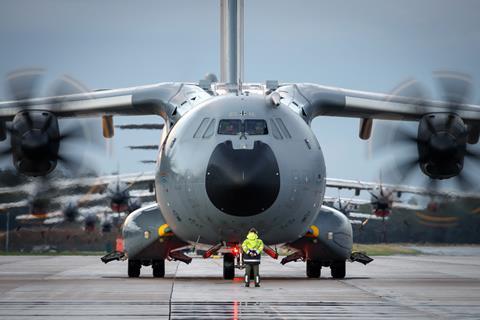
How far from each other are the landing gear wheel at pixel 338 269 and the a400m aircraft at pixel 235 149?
25 mm

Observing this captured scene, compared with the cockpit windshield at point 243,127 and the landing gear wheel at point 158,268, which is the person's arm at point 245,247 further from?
the landing gear wheel at point 158,268

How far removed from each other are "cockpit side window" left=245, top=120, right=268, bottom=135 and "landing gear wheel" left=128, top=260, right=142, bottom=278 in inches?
252

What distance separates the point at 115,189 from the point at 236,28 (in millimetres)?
36718

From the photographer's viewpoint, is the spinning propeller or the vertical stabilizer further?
the vertical stabilizer

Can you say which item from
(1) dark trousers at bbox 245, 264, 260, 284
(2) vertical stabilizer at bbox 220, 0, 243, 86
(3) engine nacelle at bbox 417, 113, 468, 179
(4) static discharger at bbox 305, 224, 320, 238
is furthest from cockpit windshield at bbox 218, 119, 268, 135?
(2) vertical stabilizer at bbox 220, 0, 243, 86

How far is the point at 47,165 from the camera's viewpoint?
21.5 meters

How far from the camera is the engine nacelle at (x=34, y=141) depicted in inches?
830

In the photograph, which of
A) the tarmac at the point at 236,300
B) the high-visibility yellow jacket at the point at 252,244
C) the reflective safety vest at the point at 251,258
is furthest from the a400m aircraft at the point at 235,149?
the tarmac at the point at 236,300

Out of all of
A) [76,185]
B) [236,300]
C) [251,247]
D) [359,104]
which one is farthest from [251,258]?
[76,185]

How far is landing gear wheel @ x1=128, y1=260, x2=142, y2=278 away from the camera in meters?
23.8

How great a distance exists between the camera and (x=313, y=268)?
936 inches

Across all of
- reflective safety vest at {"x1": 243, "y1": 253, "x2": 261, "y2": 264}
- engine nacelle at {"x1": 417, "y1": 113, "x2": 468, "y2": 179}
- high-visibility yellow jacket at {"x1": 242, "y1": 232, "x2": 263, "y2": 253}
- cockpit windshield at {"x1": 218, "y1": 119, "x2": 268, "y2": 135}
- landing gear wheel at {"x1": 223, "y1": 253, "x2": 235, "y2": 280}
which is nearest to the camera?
cockpit windshield at {"x1": 218, "y1": 119, "x2": 268, "y2": 135}

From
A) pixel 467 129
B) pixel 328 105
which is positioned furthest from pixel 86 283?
pixel 467 129

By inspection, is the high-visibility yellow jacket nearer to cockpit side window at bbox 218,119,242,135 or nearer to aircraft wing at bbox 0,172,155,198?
cockpit side window at bbox 218,119,242,135
